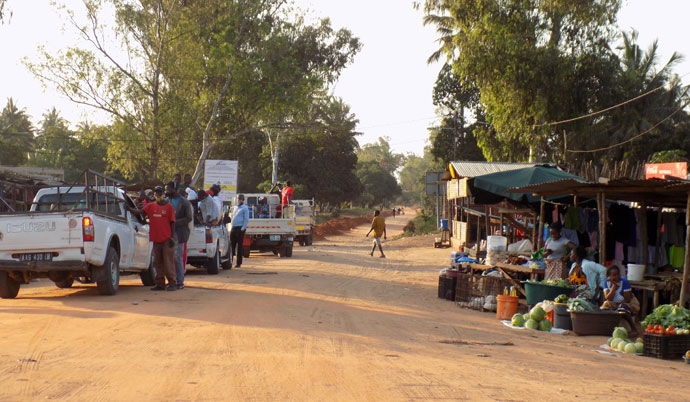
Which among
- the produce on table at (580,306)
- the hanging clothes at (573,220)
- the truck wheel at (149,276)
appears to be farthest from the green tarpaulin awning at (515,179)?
the truck wheel at (149,276)

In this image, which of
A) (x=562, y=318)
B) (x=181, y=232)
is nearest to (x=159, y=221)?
(x=181, y=232)

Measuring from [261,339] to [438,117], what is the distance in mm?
59032

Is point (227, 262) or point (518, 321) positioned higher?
point (227, 262)

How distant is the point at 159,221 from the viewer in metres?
13.3

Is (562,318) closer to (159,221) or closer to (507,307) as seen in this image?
(507,307)

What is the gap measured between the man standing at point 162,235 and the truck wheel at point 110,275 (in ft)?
3.10

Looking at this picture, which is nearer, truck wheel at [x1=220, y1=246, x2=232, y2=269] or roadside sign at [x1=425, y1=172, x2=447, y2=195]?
truck wheel at [x1=220, y1=246, x2=232, y2=269]

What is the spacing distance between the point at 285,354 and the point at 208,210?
10953 millimetres

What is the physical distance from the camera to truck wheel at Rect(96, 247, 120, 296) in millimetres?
12219

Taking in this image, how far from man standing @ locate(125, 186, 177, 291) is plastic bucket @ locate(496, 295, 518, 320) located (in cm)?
607

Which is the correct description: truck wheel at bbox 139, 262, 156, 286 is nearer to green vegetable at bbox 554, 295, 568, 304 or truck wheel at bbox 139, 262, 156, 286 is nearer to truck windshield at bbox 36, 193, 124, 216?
truck windshield at bbox 36, 193, 124, 216

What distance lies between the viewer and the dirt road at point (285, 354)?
240 inches

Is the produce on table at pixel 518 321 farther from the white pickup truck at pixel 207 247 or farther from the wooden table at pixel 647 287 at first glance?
the white pickup truck at pixel 207 247

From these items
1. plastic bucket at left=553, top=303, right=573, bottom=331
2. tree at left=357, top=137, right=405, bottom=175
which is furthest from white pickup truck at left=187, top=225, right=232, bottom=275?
tree at left=357, top=137, right=405, bottom=175
